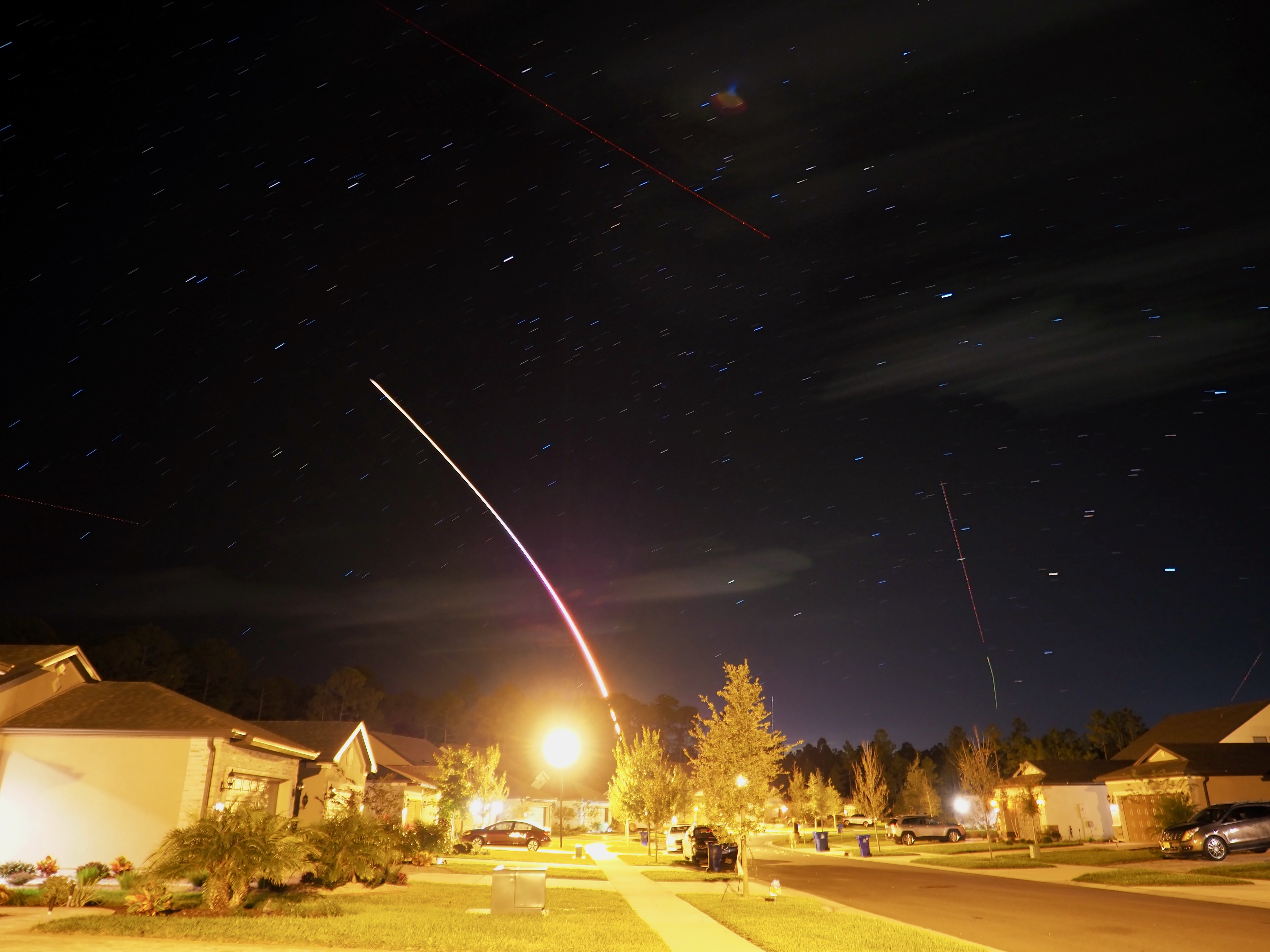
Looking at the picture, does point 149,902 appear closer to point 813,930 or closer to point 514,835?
point 813,930

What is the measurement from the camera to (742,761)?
20344mm

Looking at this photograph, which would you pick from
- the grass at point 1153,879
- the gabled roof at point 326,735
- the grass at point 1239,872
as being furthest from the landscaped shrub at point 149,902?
the grass at point 1239,872

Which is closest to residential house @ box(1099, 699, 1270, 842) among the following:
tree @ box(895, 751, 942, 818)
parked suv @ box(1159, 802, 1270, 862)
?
parked suv @ box(1159, 802, 1270, 862)

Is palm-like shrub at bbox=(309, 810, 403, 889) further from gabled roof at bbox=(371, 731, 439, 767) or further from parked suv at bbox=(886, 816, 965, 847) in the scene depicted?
parked suv at bbox=(886, 816, 965, 847)

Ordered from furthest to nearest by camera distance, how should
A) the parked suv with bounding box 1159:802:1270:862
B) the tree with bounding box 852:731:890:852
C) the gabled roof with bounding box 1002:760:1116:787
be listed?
the tree with bounding box 852:731:890:852, the gabled roof with bounding box 1002:760:1116:787, the parked suv with bounding box 1159:802:1270:862

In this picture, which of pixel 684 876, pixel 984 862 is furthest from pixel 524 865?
pixel 984 862

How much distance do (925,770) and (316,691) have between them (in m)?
79.8

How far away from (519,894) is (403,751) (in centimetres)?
5589

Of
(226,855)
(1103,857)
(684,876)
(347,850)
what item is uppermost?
(226,855)

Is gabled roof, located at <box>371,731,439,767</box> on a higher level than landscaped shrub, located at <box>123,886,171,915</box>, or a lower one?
higher

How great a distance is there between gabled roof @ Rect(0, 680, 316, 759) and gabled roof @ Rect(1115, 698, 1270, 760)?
4563 centimetres

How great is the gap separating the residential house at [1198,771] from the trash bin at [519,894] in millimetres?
32321

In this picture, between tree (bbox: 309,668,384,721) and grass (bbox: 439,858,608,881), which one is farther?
tree (bbox: 309,668,384,721)

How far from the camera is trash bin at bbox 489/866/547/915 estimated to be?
16.3 metres
